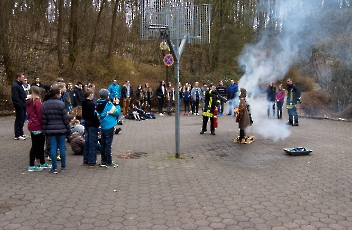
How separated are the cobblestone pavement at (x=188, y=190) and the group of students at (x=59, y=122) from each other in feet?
1.23

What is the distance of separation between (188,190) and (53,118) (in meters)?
3.13

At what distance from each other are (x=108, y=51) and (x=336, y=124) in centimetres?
1663

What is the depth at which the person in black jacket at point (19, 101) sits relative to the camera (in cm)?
1054

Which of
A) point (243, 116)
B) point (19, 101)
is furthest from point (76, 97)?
point (243, 116)

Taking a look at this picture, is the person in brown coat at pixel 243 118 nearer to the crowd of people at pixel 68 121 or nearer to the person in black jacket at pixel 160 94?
the crowd of people at pixel 68 121

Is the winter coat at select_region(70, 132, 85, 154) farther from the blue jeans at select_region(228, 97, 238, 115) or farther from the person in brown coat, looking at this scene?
the blue jeans at select_region(228, 97, 238, 115)

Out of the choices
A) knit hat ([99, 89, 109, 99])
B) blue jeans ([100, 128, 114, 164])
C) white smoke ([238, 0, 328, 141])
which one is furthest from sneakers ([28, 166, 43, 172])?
white smoke ([238, 0, 328, 141])

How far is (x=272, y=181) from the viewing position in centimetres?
696

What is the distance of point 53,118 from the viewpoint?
23.7 feet

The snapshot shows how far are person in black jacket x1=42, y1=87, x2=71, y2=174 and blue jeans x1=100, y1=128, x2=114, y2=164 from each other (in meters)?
0.85

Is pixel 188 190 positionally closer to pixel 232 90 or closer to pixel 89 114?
pixel 89 114

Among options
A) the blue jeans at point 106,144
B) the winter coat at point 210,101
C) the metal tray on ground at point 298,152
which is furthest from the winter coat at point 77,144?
the metal tray on ground at point 298,152

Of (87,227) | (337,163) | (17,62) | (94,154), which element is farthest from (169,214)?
(17,62)

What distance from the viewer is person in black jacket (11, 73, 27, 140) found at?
34.6 feet
